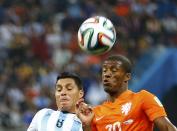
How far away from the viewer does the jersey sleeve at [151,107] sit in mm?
6387

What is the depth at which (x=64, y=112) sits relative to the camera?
6.02 meters

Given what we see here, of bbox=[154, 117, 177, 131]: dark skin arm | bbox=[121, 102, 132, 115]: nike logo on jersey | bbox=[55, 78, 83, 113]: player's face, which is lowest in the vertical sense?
bbox=[154, 117, 177, 131]: dark skin arm

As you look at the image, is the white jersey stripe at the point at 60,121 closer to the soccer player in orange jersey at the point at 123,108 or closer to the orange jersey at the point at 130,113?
the soccer player in orange jersey at the point at 123,108

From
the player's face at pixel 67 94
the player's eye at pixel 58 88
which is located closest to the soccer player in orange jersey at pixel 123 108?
the player's face at pixel 67 94

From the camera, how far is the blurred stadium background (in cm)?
1376

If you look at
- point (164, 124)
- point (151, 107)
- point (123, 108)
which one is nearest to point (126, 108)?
point (123, 108)

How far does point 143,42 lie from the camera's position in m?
15.7

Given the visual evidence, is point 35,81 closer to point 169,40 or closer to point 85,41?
point 169,40

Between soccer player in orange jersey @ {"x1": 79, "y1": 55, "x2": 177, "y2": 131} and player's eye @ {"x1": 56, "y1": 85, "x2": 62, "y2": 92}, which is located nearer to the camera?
player's eye @ {"x1": 56, "y1": 85, "x2": 62, "y2": 92}

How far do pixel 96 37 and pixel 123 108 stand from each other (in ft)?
2.92

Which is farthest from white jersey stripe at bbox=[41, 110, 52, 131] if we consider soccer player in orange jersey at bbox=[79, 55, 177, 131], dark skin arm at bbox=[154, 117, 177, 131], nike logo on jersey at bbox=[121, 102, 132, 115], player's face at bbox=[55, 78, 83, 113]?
dark skin arm at bbox=[154, 117, 177, 131]

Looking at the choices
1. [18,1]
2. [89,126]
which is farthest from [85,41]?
[18,1]

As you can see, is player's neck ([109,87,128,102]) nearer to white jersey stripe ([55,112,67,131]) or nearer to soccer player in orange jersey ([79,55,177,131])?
soccer player in orange jersey ([79,55,177,131])

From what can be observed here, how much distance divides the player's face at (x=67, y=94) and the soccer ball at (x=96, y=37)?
1061mm
